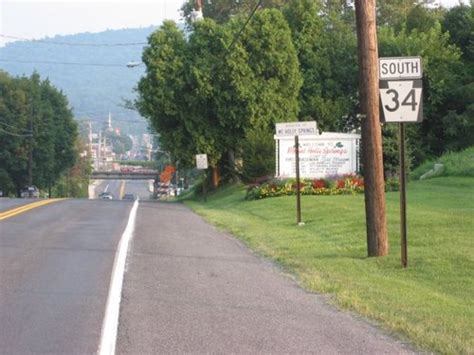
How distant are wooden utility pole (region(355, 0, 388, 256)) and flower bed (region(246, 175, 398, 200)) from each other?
1746 centimetres

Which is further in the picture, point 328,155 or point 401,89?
point 328,155

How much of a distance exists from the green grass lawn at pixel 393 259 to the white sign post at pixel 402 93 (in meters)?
1.04

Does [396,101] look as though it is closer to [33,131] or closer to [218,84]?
[218,84]

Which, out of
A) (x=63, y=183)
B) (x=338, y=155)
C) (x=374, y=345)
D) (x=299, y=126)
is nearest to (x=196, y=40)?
(x=338, y=155)

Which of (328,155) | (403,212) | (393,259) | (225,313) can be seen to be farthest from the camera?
(328,155)

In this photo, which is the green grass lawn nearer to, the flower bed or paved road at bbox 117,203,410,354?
paved road at bbox 117,203,410,354

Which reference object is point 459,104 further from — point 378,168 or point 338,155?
point 378,168

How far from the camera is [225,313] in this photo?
944 cm

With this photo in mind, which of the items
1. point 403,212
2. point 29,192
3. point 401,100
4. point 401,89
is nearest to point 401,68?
point 401,89

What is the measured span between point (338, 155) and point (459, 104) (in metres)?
11.7

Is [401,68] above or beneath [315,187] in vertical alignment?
above

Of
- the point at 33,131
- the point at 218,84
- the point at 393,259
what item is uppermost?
the point at 218,84

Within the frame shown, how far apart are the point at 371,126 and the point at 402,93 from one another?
111 cm

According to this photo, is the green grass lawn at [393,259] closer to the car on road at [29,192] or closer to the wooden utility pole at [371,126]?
the wooden utility pole at [371,126]
